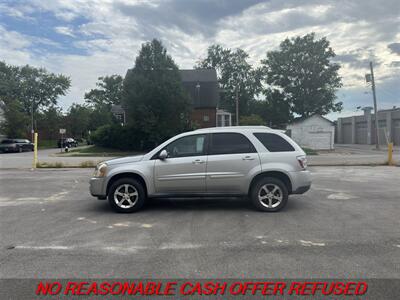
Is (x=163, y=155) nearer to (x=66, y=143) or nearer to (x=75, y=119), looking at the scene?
(x=66, y=143)

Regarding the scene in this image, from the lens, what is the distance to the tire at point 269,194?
265 inches

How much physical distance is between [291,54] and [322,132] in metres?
25.2

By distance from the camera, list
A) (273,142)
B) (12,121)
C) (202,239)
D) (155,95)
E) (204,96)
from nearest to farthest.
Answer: (202,239)
(273,142)
(155,95)
(204,96)
(12,121)

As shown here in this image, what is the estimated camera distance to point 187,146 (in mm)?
6906

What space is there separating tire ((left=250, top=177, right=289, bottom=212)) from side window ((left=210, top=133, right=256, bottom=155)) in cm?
75

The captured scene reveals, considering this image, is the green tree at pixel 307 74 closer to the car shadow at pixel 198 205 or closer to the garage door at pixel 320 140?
the garage door at pixel 320 140

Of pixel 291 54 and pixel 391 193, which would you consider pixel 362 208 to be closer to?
pixel 391 193

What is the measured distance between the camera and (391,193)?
8961mm

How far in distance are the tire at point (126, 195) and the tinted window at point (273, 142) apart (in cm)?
278

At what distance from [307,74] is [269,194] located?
54911mm

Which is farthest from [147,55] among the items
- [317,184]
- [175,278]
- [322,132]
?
[175,278]

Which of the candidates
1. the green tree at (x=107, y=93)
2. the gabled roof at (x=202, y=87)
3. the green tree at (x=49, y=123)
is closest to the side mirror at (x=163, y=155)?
the gabled roof at (x=202, y=87)

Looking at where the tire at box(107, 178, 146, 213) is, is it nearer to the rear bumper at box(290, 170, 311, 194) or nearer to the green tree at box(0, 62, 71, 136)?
the rear bumper at box(290, 170, 311, 194)

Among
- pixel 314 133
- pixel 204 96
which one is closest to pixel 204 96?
pixel 204 96
